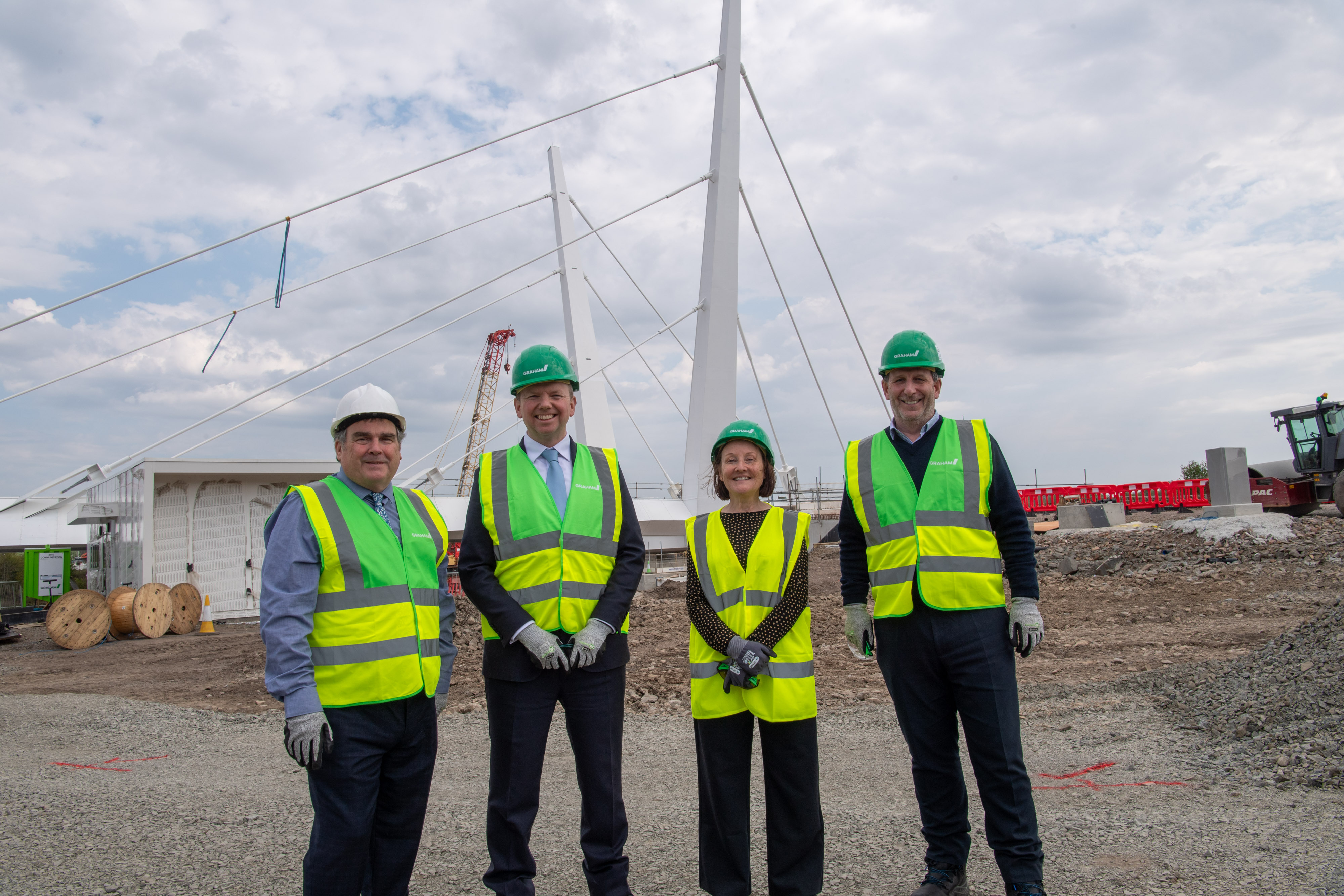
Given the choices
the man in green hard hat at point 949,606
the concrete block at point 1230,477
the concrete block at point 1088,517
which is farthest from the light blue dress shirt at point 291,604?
the concrete block at point 1088,517

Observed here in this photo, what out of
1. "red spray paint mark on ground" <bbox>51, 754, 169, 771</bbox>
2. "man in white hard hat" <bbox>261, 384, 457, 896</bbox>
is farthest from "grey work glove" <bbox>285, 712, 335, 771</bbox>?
"red spray paint mark on ground" <bbox>51, 754, 169, 771</bbox>

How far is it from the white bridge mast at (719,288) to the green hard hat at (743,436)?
1117 cm

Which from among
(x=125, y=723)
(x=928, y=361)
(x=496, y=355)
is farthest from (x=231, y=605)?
(x=496, y=355)

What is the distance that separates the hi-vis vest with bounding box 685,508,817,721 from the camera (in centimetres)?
270

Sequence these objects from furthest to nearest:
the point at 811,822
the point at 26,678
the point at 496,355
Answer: the point at 496,355 < the point at 26,678 < the point at 811,822

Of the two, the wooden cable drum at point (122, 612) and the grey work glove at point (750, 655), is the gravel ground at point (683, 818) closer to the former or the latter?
the grey work glove at point (750, 655)

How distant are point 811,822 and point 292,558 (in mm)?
1797

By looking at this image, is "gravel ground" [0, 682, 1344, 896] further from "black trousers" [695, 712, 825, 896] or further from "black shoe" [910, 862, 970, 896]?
"black trousers" [695, 712, 825, 896]

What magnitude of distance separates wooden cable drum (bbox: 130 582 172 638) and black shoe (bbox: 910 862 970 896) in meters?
14.6

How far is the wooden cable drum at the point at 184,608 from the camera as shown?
14438 mm

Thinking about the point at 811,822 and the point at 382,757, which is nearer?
the point at 382,757

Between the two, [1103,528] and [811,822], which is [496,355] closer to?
[1103,528]

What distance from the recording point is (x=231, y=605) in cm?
1596

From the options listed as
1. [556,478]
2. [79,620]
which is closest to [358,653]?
[556,478]
